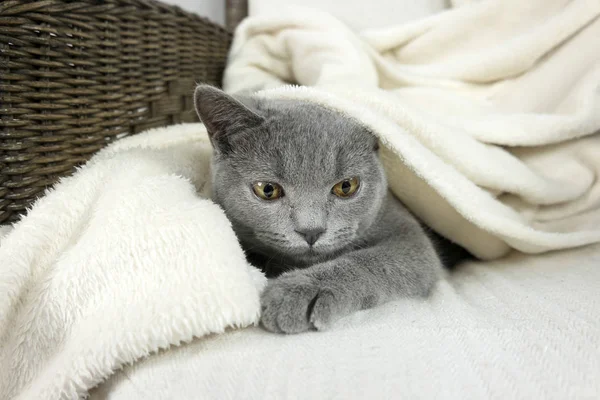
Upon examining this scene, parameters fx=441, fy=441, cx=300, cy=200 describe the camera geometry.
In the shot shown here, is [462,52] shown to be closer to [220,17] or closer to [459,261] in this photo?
[459,261]

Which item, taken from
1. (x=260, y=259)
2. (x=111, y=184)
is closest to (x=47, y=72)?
(x=111, y=184)

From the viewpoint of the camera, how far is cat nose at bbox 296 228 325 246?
85 centimetres

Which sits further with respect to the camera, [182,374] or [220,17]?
[220,17]

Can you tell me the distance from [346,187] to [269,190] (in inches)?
6.5

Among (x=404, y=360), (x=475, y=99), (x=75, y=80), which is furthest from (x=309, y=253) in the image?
(x=475, y=99)

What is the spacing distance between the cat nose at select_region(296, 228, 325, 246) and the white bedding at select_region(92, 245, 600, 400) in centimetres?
17

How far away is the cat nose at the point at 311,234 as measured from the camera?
0.85m

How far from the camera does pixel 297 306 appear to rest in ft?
2.37

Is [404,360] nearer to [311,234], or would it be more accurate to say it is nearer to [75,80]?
[311,234]

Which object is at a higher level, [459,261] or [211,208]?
[211,208]

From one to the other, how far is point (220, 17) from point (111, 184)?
1.48 metres

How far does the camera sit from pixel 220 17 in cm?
207

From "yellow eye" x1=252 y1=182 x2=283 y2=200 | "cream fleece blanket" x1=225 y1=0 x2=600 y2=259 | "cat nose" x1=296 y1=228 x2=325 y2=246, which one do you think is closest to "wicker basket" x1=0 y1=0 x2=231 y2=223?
"cream fleece blanket" x1=225 y1=0 x2=600 y2=259

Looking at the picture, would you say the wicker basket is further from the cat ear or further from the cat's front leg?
the cat's front leg
